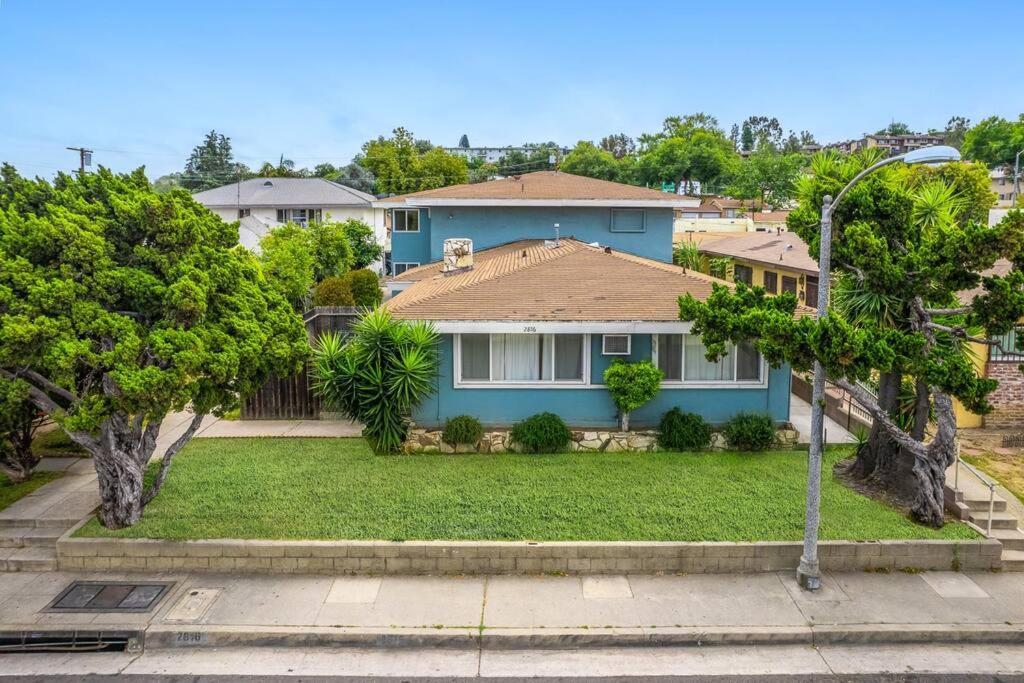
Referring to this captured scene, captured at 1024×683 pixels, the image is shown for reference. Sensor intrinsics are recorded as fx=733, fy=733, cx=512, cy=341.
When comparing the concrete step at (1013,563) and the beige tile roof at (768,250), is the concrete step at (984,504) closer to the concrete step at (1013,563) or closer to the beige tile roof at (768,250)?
the concrete step at (1013,563)

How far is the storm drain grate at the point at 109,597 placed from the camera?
9.27m

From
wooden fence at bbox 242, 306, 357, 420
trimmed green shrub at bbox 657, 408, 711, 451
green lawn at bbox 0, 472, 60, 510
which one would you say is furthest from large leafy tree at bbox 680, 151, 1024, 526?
green lawn at bbox 0, 472, 60, 510

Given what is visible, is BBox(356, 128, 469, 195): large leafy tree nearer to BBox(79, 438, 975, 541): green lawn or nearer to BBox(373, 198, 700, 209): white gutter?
BBox(373, 198, 700, 209): white gutter

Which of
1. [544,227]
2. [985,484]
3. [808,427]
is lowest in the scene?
[985,484]

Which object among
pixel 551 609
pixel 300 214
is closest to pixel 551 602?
pixel 551 609

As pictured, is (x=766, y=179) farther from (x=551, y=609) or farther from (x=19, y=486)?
(x=19, y=486)

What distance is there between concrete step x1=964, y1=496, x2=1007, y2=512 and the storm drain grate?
11952 millimetres

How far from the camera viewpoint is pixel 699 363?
14195 millimetres

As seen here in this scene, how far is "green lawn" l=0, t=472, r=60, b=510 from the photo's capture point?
12110 millimetres

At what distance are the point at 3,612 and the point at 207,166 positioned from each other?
358 ft

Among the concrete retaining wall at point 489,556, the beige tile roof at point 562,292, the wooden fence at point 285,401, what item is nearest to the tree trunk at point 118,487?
the concrete retaining wall at point 489,556

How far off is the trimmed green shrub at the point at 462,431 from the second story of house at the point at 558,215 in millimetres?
8579

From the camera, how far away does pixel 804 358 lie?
9.50 m

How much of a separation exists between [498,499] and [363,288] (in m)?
16.7
